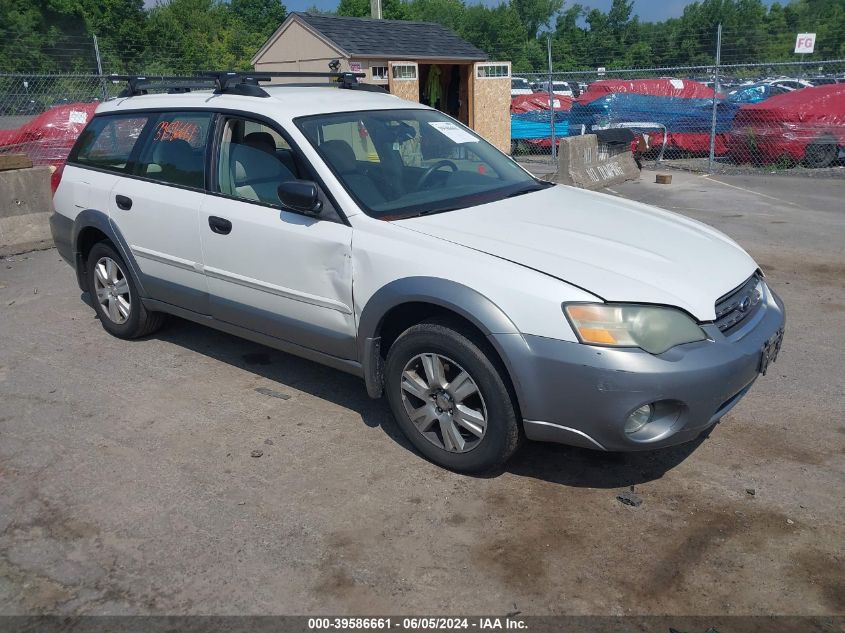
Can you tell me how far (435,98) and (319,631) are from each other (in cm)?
1547

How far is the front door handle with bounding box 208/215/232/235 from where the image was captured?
4406 mm

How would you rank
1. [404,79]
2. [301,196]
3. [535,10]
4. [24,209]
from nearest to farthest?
1. [301,196]
2. [24,209]
3. [404,79]
4. [535,10]

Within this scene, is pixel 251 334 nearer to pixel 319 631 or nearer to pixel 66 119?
pixel 319 631

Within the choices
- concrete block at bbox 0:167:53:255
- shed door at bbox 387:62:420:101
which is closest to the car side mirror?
concrete block at bbox 0:167:53:255

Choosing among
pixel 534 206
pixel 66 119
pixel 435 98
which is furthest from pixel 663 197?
pixel 66 119

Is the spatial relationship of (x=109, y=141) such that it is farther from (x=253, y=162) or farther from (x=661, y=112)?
(x=661, y=112)

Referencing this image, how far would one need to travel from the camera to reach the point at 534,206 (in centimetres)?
427

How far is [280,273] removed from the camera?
4180 mm

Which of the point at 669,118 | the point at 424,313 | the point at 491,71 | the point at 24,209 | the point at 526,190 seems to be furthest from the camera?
the point at 491,71

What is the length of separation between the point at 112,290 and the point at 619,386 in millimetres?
3986

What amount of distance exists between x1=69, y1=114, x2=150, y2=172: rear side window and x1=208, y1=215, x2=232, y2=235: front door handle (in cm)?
117

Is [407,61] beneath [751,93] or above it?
above

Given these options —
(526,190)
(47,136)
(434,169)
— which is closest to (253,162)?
(434,169)

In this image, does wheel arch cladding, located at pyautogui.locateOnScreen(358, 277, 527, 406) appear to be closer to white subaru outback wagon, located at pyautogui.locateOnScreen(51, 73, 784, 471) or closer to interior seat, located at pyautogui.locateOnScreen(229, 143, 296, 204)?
white subaru outback wagon, located at pyautogui.locateOnScreen(51, 73, 784, 471)
